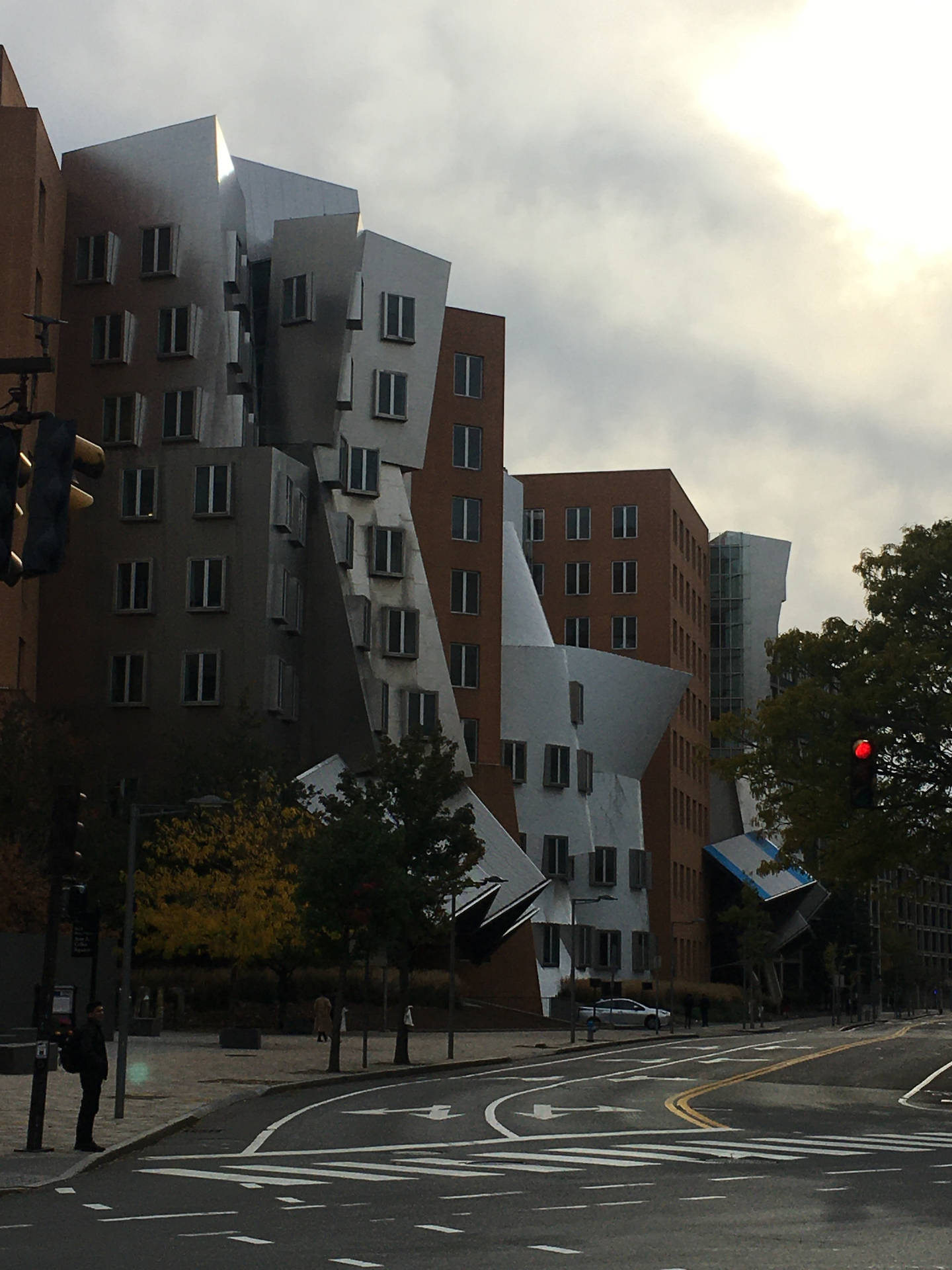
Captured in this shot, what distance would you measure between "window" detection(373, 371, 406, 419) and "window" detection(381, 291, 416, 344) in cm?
164

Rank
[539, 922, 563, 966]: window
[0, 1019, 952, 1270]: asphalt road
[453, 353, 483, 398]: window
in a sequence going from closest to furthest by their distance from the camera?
[0, 1019, 952, 1270]: asphalt road < [453, 353, 483, 398]: window < [539, 922, 563, 966]: window

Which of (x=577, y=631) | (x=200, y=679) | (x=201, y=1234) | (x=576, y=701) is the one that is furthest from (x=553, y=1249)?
(x=577, y=631)

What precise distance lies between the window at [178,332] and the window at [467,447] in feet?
59.7

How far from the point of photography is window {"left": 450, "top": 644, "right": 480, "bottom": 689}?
8562 centimetres

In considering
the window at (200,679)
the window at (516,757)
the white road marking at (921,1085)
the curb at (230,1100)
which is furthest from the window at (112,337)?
the white road marking at (921,1085)

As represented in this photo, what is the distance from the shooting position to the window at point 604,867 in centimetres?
9844

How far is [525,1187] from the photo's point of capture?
57.4ft

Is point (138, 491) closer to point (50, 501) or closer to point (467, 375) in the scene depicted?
point (467, 375)

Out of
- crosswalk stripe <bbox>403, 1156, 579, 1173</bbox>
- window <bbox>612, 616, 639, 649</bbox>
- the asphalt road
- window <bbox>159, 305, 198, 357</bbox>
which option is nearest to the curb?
the asphalt road

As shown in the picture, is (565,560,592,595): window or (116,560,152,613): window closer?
(116,560,152,613): window

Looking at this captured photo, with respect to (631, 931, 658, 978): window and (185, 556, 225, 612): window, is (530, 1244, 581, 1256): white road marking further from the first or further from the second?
(631, 931, 658, 978): window

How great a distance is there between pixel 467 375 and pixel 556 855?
26048 millimetres

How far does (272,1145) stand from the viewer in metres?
23.1

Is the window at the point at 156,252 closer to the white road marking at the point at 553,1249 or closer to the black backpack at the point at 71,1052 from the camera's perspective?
the black backpack at the point at 71,1052
